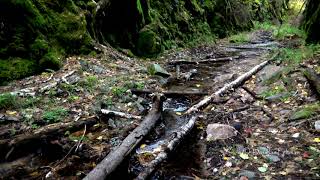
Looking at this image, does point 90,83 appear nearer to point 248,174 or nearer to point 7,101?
point 7,101

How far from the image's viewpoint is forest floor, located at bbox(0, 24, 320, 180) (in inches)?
174

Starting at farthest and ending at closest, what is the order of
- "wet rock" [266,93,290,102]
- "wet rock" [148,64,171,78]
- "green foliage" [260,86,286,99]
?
1. "wet rock" [148,64,171,78]
2. "green foliage" [260,86,286,99]
3. "wet rock" [266,93,290,102]

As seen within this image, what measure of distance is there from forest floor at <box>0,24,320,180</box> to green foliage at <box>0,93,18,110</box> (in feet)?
0.06

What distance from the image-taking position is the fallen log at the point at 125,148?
3775mm

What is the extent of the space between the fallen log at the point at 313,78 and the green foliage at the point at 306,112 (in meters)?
0.55

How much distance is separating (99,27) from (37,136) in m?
7.28

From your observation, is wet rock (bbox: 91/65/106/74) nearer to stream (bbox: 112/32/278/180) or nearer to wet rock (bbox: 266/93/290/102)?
stream (bbox: 112/32/278/180)

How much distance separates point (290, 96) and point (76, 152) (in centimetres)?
427

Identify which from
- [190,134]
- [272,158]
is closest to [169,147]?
[190,134]

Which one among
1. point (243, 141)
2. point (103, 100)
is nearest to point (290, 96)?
point (243, 141)

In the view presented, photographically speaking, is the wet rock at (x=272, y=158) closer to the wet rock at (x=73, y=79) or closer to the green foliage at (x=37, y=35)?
the wet rock at (x=73, y=79)

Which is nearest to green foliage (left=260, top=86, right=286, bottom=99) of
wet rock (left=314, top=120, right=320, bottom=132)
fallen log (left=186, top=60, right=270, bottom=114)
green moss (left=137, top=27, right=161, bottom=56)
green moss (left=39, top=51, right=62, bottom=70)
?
fallen log (left=186, top=60, right=270, bottom=114)

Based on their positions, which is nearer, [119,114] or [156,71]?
[119,114]

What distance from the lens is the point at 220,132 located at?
5336 millimetres
